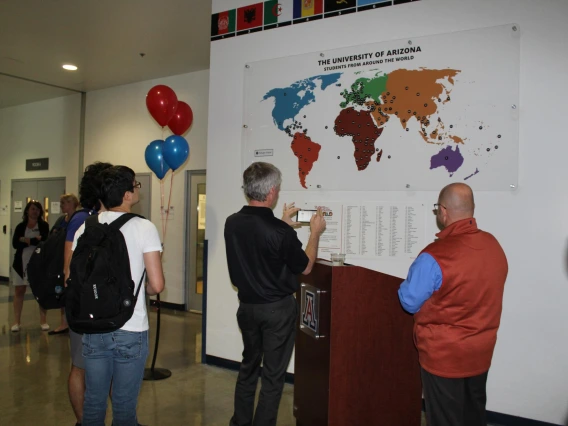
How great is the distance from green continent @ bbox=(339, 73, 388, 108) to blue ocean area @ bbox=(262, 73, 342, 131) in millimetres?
178

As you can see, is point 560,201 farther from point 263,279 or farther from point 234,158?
point 234,158

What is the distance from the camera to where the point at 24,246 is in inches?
215

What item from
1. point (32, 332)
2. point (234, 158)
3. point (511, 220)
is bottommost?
point (32, 332)

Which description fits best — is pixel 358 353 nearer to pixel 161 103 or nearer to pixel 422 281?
pixel 422 281

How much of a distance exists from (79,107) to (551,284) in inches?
307

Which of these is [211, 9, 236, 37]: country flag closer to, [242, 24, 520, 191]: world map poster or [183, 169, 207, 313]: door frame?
[242, 24, 520, 191]: world map poster

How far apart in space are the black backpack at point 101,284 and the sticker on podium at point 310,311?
0.95 metres

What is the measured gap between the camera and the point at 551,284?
296cm

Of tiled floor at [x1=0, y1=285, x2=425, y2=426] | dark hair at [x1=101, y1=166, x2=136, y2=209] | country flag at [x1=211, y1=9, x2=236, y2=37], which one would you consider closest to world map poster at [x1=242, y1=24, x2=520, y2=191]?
country flag at [x1=211, y1=9, x2=236, y2=37]

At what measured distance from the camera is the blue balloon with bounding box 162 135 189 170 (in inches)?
175

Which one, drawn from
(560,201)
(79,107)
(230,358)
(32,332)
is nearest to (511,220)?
(560,201)

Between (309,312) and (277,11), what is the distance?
8.95 ft

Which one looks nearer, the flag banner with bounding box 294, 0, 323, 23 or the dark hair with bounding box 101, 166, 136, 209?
the dark hair with bounding box 101, 166, 136, 209

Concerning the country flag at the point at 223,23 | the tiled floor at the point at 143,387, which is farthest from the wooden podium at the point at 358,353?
the country flag at the point at 223,23
